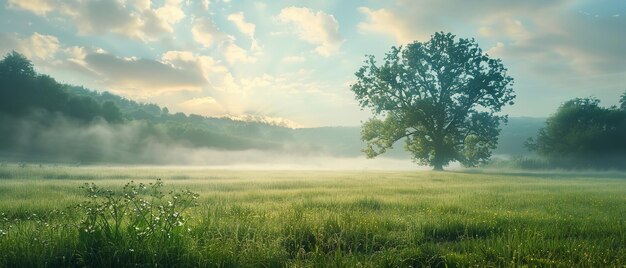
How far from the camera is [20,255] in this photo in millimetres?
5582

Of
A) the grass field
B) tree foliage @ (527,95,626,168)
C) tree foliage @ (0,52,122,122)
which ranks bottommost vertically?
the grass field

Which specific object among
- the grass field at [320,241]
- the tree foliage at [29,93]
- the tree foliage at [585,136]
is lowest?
the grass field at [320,241]

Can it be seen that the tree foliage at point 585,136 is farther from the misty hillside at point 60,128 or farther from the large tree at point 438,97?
the misty hillside at point 60,128

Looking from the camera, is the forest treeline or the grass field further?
the forest treeline

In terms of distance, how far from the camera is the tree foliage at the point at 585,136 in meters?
65.5

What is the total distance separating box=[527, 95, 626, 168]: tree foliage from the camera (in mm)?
65500

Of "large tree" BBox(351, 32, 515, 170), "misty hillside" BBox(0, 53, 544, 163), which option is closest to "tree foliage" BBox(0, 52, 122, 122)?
"misty hillside" BBox(0, 53, 544, 163)

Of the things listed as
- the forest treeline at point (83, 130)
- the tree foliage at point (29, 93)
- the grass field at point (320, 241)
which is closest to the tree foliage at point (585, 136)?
the forest treeline at point (83, 130)

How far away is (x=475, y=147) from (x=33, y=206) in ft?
180

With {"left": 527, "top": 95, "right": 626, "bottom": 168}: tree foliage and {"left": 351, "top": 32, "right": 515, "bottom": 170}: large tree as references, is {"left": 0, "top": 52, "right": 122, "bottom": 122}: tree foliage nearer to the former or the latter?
{"left": 351, "top": 32, "right": 515, "bottom": 170}: large tree

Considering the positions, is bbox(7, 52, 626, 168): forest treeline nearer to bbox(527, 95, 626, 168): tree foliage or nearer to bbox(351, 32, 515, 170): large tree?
bbox(527, 95, 626, 168): tree foliage

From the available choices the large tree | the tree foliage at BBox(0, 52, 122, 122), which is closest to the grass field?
the large tree

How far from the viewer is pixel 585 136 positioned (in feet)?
212

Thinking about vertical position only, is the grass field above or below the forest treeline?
below
